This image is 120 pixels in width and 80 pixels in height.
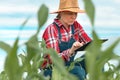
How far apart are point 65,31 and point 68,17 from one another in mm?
155

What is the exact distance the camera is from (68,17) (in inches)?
153

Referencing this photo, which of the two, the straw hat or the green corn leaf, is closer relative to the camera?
the green corn leaf

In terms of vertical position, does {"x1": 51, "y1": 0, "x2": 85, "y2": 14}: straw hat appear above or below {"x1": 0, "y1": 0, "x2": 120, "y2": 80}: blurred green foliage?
below

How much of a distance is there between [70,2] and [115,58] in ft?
11.5

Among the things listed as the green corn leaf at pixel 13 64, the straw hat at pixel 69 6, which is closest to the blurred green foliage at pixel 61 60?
the green corn leaf at pixel 13 64

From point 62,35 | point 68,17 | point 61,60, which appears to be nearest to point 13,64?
point 61,60

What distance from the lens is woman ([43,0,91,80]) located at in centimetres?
366

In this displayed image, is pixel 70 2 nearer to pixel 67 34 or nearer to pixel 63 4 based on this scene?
pixel 63 4

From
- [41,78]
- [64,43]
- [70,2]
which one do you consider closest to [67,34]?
[64,43]

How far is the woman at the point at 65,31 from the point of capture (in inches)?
144

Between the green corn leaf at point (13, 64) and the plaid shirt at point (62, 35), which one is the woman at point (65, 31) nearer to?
the plaid shirt at point (62, 35)

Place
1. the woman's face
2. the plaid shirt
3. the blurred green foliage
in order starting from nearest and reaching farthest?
the blurred green foliage, the plaid shirt, the woman's face

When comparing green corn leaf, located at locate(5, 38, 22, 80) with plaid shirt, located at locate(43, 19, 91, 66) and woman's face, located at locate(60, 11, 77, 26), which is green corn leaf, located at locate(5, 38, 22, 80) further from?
woman's face, located at locate(60, 11, 77, 26)

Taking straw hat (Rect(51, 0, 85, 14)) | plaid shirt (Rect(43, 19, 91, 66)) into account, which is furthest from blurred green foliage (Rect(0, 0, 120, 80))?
straw hat (Rect(51, 0, 85, 14))
